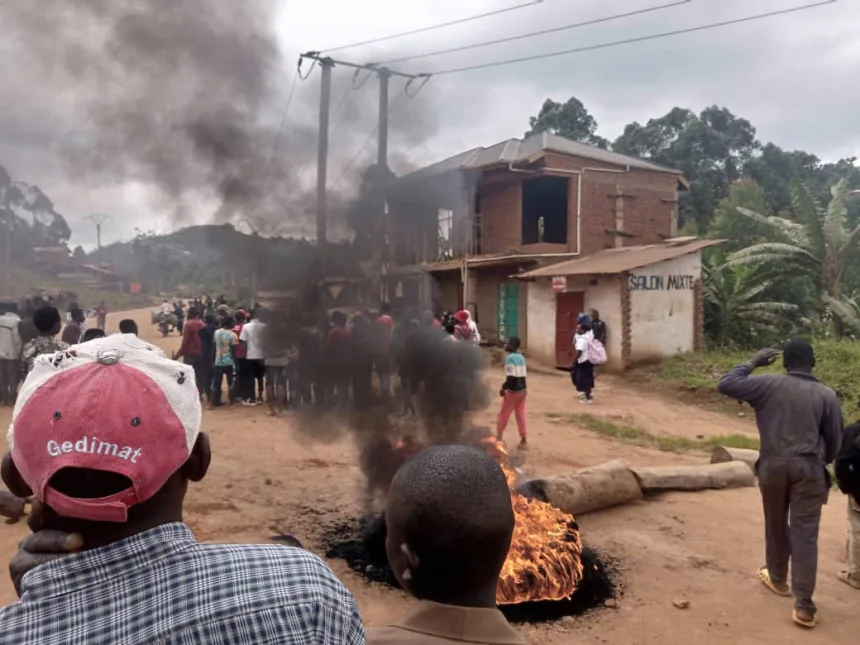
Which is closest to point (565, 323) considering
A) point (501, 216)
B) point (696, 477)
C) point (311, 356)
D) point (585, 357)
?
point (501, 216)

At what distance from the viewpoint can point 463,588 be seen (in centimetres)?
155

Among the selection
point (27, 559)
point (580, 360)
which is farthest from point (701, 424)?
point (27, 559)

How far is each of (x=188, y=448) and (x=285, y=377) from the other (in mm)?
10472

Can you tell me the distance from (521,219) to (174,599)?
64.6 feet

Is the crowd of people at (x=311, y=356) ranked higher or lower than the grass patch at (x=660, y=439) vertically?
higher

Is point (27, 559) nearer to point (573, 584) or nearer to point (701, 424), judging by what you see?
point (573, 584)

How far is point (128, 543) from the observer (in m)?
1.19

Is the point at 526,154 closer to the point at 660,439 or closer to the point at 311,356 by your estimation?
the point at 660,439

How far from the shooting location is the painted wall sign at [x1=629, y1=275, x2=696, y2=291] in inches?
648

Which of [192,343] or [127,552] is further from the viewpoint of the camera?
[192,343]

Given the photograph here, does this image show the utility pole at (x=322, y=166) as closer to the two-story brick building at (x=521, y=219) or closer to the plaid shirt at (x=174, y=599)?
the plaid shirt at (x=174, y=599)

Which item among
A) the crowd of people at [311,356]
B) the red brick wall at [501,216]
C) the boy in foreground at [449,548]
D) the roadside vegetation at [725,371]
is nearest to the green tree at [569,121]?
the red brick wall at [501,216]

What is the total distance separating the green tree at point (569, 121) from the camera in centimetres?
3522

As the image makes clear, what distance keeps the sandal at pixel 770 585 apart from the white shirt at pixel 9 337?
1174cm
